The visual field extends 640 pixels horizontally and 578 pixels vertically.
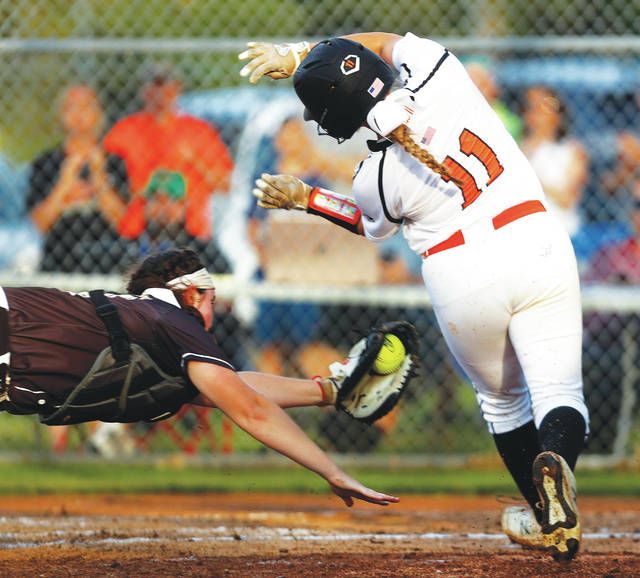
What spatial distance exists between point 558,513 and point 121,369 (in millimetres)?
1574

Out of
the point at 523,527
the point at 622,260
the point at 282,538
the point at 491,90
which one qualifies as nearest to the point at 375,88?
the point at 523,527

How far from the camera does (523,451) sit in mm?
4977

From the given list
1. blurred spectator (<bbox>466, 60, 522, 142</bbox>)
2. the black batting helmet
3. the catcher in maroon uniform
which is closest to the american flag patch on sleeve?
the black batting helmet

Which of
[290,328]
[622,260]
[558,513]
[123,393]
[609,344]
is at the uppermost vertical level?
[558,513]

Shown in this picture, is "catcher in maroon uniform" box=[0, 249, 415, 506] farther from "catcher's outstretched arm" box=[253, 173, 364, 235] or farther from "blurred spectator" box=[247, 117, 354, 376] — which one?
"blurred spectator" box=[247, 117, 354, 376]

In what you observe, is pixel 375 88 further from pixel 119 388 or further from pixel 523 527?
pixel 523 527

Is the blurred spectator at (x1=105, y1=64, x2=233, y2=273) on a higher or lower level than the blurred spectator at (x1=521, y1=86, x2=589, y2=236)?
lower

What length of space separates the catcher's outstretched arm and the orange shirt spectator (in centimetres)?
304

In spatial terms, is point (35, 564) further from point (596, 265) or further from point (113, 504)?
point (596, 265)

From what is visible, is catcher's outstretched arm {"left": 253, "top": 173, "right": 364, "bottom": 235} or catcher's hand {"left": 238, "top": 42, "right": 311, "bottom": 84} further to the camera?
catcher's outstretched arm {"left": 253, "top": 173, "right": 364, "bottom": 235}

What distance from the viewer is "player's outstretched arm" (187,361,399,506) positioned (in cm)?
416

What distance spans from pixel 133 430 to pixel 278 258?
1554 mm

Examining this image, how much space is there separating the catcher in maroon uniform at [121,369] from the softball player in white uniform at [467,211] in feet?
2.47

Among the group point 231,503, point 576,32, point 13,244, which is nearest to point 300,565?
point 231,503
